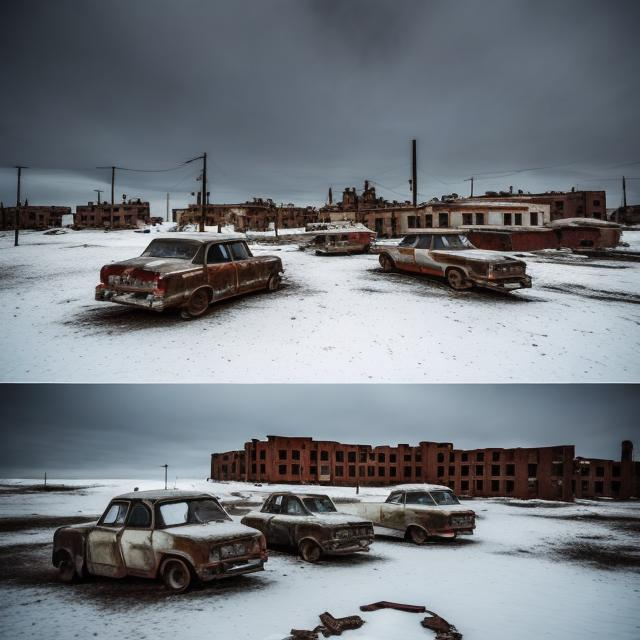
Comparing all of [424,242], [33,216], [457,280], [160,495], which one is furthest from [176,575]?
[424,242]

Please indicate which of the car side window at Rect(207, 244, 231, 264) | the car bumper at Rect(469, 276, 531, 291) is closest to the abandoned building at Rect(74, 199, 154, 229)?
the car side window at Rect(207, 244, 231, 264)

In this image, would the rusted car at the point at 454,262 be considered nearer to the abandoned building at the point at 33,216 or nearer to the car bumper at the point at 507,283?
the car bumper at the point at 507,283

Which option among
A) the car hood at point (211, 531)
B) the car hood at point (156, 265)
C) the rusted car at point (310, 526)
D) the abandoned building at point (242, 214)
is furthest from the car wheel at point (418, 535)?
the car hood at point (156, 265)

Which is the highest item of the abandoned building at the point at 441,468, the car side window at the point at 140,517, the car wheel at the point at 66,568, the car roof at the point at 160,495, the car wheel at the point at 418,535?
the car roof at the point at 160,495

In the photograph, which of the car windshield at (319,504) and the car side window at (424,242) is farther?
the car side window at (424,242)

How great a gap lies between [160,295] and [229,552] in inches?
127

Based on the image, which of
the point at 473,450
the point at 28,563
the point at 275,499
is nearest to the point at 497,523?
the point at 275,499

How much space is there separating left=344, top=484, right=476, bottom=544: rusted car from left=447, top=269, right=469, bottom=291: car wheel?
422 cm

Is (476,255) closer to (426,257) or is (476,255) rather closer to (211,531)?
(426,257)

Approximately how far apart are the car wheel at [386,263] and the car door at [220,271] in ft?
11.0

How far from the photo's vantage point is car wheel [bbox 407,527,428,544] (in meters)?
9.65

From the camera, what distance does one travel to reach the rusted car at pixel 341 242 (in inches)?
433

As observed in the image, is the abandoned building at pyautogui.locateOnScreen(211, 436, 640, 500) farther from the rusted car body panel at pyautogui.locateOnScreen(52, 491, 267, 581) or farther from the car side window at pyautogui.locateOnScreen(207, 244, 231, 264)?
the rusted car body panel at pyautogui.locateOnScreen(52, 491, 267, 581)

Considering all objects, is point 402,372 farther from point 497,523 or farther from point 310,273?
point 497,523
